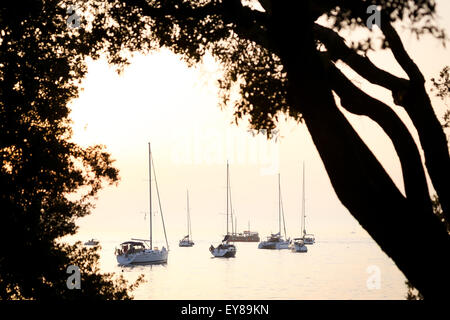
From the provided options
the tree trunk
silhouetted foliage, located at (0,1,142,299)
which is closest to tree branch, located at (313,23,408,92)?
the tree trunk

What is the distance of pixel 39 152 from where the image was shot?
1162 cm

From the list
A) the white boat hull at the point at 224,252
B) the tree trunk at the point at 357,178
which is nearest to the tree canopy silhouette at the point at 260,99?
the tree trunk at the point at 357,178

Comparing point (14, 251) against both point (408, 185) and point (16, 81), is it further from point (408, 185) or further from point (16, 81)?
point (408, 185)

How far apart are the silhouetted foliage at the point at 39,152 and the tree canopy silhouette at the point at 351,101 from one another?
160 centimetres

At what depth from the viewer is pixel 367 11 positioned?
22.2 ft

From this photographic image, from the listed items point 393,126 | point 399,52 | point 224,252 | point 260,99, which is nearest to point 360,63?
point 399,52

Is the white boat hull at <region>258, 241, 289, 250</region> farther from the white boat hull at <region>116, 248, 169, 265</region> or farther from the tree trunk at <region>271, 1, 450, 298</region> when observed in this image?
the tree trunk at <region>271, 1, 450, 298</region>

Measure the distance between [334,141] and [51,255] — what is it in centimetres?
860

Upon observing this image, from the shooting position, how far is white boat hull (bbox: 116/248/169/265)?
100375mm

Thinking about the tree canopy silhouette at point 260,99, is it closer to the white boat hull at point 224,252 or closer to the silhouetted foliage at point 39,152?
the silhouetted foliage at point 39,152

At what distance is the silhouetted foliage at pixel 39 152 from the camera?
423 inches

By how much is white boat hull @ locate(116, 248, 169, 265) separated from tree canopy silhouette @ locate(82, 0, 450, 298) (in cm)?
9302

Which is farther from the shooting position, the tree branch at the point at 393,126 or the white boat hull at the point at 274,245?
the white boat hull at the point at 274,245

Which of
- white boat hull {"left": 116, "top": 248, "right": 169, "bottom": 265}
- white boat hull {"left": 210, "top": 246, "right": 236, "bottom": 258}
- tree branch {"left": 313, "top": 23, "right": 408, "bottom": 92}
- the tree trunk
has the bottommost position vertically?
white boat hull {"left": 210, "top": 246, "right": 236, "bottom": 258}
